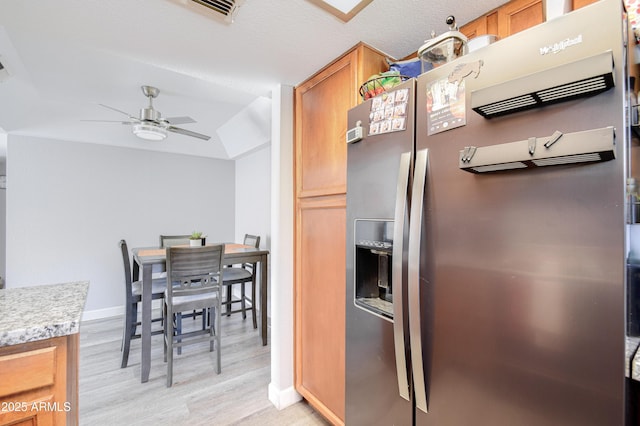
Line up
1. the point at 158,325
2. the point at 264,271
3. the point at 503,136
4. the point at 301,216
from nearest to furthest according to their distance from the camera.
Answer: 1. the point at 503,136
2. the point at 301,216
3. the point at 264,271
4. the point at 158,325

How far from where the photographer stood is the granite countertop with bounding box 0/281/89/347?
816mm

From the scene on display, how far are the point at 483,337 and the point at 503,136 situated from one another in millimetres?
571

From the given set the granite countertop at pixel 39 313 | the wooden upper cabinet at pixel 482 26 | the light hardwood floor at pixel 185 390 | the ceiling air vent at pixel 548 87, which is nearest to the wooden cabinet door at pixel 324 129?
the wooden upper cabinet at pixel 482 26

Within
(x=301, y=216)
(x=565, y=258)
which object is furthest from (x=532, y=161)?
(x=301, y=216)

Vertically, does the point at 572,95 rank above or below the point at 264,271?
above

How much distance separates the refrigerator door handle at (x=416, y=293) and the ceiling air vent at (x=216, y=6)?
3.51ft

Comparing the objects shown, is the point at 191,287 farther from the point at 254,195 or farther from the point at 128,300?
the point at 254,195

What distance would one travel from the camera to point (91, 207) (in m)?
3.66

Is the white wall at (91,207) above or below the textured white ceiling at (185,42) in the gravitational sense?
below

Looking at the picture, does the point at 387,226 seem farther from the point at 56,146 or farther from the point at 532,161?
the point at 56,146

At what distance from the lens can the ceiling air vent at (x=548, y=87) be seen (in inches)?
24.4

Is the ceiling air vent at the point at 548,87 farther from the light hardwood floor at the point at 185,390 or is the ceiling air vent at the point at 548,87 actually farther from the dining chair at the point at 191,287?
the dining chair at the point at 191,287

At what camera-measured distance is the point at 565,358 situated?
2.22ft

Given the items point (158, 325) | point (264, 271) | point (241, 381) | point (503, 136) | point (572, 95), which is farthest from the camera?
point (158, 325)
